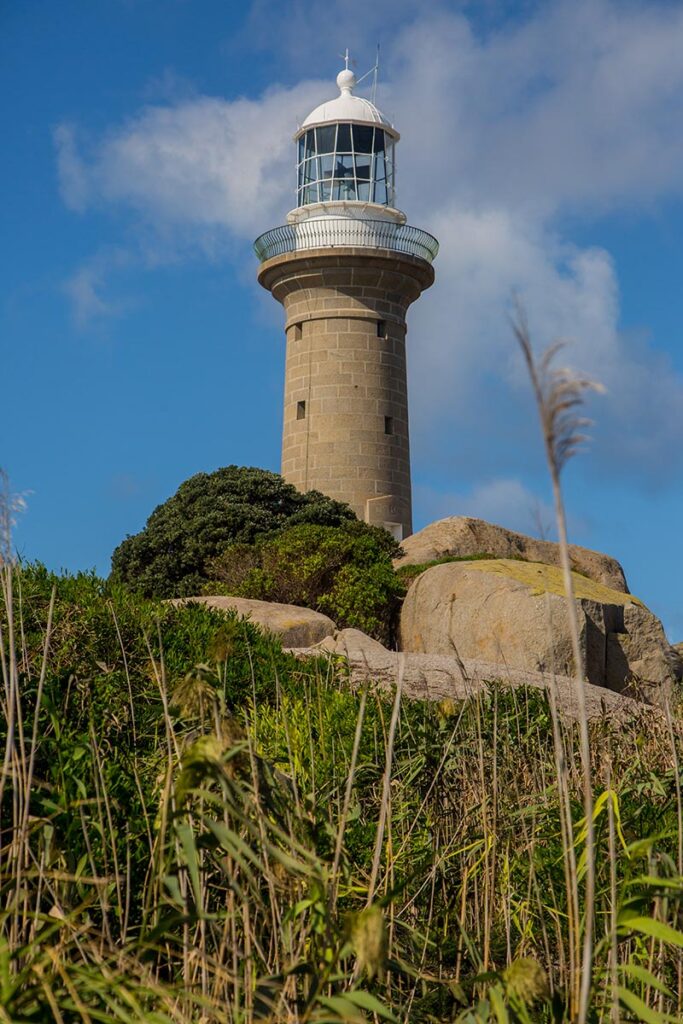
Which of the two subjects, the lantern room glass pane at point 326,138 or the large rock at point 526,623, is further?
the lantern room glass pane at point 326,138

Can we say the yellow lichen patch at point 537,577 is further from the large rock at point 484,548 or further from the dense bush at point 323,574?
the large rock at point 484,548

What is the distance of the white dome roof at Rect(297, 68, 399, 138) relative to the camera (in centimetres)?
2684

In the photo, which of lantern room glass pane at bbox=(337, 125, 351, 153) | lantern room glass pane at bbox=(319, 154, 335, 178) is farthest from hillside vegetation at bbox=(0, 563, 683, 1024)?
lantern room glass pane at bbox=(319, 154, 335, 178)

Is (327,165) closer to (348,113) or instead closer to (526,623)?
(348,113)

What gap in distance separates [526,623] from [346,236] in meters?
15.0

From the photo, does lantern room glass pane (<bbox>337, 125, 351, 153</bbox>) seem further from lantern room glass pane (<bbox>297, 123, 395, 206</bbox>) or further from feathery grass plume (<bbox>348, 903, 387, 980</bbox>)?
feathery grass plume (<bbox>348, 903, 387, 980</bbox>)

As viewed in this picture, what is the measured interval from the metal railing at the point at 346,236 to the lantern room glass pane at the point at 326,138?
181 cm

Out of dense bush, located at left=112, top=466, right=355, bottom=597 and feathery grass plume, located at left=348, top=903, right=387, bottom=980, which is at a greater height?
dense bush, located at left=112, top=466, right=355, bottom=597

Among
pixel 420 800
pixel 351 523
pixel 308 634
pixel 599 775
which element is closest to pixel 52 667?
pixel 420 800

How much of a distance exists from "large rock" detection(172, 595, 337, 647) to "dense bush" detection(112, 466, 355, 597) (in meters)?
6.89

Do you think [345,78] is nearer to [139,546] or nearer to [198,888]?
[139,546]

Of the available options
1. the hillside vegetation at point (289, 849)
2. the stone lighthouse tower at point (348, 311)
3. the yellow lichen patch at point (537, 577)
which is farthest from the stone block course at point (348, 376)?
the hillside vegetation at point (289, 849)

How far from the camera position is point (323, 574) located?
57.3 ft

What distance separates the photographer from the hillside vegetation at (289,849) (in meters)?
2.13
